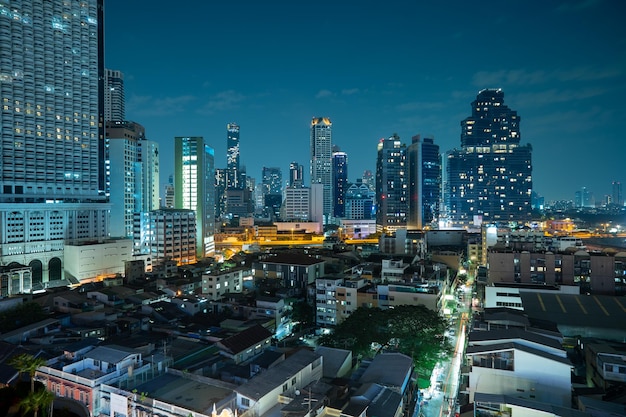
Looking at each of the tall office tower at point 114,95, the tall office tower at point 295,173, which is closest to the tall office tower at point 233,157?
the tall office tower at point 295,173

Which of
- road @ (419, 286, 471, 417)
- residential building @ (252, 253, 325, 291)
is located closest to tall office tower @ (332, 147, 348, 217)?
residential building @ (252, 253, 325, 291)

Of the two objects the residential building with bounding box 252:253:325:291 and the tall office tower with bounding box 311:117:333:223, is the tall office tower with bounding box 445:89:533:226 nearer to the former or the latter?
the tall office tower with bounding box 311:117:333:223

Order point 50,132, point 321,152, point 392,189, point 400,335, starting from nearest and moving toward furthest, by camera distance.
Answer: point 400,335, point 50,132, point 392,189, point 321,152

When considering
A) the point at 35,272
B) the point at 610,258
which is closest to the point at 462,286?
the point at 610,258

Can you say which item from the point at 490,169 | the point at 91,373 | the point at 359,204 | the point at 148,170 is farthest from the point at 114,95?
the point at 490,169

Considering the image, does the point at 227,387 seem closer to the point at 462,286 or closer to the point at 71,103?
the point at 462,286

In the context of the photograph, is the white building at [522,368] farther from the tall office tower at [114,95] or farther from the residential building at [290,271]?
the tall office tower at [114,95]

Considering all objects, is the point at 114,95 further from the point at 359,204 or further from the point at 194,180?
the point at 359,204
